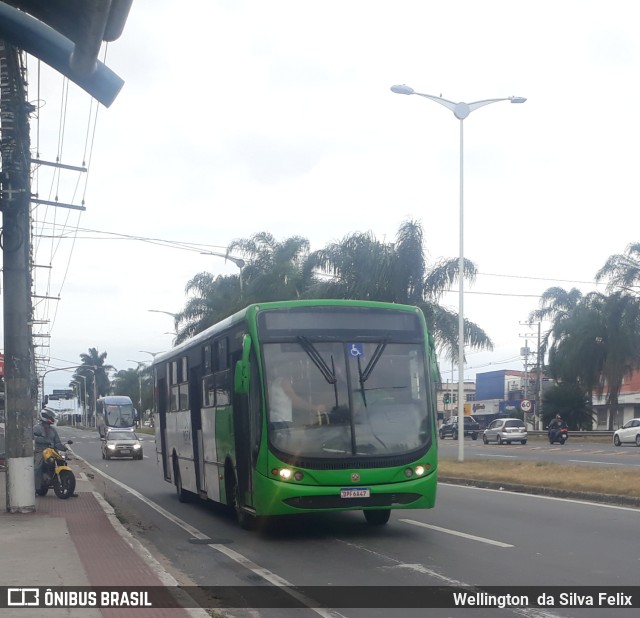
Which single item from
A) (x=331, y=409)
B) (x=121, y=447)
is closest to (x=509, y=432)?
(x=121, y=447)

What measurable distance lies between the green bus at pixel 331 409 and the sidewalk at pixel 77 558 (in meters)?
1.94

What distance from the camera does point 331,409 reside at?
1225cm

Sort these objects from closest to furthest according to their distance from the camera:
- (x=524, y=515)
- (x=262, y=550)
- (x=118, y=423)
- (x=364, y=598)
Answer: (x=364, y=598)
(x=262, y=550)
(x=524, y=515)
(x=118, y=423)

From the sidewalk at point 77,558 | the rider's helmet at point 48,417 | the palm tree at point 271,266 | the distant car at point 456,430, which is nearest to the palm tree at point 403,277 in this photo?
the palm tree at point 271,266

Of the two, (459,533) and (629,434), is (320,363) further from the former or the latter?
(629,434)

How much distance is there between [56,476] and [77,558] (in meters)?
8.29

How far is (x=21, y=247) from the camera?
15.3 meters

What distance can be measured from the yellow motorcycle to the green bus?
18.8 ft

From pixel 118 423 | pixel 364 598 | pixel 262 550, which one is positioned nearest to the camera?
pixel 364 598

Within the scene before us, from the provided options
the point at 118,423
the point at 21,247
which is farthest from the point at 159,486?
the point at 118,423

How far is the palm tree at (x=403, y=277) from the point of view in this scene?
3603 centimetres

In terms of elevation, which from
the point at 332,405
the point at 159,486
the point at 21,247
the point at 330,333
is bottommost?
the point at 159,486

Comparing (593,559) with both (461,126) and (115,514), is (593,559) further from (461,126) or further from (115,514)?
(461,126)

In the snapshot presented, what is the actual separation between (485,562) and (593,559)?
1210 millimetres
